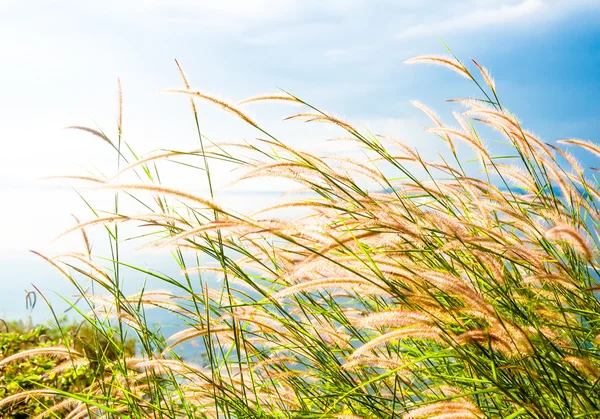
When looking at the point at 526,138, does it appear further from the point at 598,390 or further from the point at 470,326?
the point at 598,390

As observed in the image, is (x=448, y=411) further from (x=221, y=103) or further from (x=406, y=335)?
(x=221, y=103)

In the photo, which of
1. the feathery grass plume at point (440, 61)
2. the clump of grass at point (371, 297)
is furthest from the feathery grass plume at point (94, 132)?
the feathery grass plume at point (440, 61)

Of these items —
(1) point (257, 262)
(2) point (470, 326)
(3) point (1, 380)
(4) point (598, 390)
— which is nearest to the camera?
(4) point (598, 390)

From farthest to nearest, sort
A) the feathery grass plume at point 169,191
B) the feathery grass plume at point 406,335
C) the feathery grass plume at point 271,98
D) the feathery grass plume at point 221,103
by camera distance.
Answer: the feathery grass plume at point 271,98, the feathery grass plume at point 221,103, the feathery grass plume at point 169,191, the feathery grass plume at point 406,335

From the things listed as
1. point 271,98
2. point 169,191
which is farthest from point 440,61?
point 169,191

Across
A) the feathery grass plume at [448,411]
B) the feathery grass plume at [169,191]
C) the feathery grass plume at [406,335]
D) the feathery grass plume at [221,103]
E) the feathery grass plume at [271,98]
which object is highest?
the feathery grass plume at [271,98]

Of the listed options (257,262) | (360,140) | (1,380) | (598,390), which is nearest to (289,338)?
(257,262)

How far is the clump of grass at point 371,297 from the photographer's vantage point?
1.17 meters

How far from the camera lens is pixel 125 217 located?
1.28 meters

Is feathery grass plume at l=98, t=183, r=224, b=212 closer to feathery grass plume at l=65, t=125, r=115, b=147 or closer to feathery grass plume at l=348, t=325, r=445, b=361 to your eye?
feathery grass plume at l=348, t=325, r=445, b=361

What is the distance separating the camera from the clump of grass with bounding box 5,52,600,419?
1175mm

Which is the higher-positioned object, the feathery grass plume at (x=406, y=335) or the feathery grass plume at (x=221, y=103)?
the feathery grass plume at (x=221, y=103)

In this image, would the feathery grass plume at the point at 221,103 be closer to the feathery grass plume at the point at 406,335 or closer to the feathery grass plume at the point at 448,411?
the feathery grass plume at the point at 406,335

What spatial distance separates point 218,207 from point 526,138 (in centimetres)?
118
